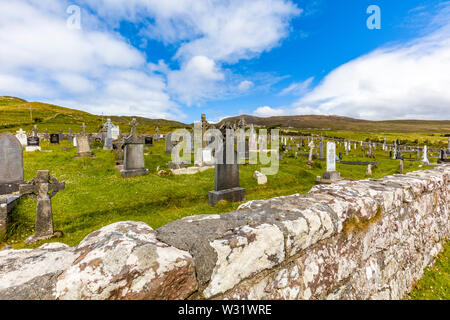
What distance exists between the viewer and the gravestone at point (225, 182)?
7.79 meters

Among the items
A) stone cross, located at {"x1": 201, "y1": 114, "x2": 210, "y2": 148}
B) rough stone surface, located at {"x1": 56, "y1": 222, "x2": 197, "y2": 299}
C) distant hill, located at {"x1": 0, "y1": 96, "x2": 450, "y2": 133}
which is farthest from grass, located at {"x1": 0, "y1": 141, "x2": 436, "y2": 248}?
distant hill, located at {"x1": 0, "y1": 96, "x2": 450, "y2": 133}

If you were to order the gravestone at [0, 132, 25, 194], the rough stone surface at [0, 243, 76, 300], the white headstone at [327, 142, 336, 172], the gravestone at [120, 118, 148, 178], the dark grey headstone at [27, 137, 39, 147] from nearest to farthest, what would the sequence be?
1. the rough stone surface at [0, 243, 76, 300]
2. the gravestone at [0, 132, 25, 194]
3. the gravestone at [120, 118, 148, 178]
4. the white headstone at [327, 142, 336, 172]
5. the dark grey headstone at [27, 137, 39, 147]

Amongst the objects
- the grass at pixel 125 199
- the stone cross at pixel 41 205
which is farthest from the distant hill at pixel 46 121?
the stone cross at pixel 41 205

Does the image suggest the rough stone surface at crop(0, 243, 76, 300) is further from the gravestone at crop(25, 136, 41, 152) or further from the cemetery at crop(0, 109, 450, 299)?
the gravestone at crop(25, 136, 41, 152)

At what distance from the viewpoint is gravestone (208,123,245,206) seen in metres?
7.79

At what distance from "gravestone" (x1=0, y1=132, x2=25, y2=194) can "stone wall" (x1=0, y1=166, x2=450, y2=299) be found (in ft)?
24.1

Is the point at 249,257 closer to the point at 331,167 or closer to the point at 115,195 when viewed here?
the point at 115,195

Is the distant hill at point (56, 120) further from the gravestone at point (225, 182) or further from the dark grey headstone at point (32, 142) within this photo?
the dark grey headstone at point (32, 142)

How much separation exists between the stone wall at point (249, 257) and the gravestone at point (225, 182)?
4.80 m

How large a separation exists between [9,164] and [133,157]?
430 centimetres

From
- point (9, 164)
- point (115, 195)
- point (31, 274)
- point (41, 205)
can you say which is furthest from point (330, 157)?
point (9, 164)

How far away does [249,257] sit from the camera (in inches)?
62.8

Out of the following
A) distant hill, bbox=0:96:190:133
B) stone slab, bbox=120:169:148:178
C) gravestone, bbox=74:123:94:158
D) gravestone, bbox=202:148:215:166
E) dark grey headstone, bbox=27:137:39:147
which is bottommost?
stone slab, bbox=120:169:148:178

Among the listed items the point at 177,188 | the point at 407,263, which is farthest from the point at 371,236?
the point at 177,188
